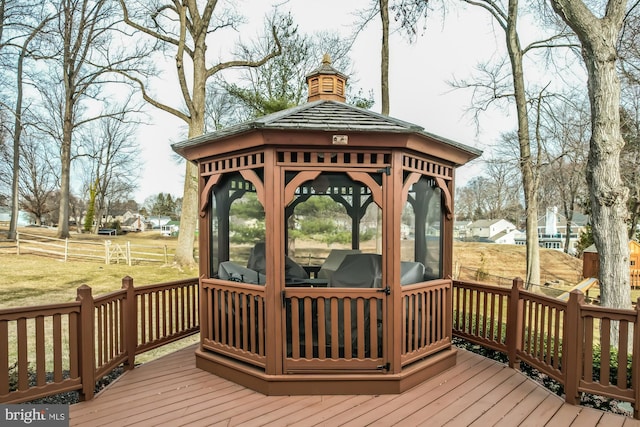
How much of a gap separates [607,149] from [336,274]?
163 inches

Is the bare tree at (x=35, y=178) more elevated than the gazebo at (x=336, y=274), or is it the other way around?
the bare tree at (x=35, y=178)

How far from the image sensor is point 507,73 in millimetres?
13078

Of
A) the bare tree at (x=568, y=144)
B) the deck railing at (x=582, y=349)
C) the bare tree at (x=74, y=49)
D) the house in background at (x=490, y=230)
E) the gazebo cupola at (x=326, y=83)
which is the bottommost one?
the house in background at (x=490, y=230)

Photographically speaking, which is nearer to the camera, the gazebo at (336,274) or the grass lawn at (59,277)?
the gazebo at (336,274)

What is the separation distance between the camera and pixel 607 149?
5.31 m

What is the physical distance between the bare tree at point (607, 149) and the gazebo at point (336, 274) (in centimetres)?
229

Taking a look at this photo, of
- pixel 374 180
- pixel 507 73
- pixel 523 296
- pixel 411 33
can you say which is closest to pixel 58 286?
pixel 374 180

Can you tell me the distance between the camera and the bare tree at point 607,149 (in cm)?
530

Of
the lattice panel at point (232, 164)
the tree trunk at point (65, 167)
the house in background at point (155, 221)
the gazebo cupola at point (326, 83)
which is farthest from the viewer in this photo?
the house in background at point (155, 221)

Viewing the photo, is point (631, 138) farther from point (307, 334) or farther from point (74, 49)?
point (74, 49)

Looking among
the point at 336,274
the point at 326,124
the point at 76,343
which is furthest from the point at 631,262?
the point at 76,343

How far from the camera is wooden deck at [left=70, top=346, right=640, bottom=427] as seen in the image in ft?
10.4

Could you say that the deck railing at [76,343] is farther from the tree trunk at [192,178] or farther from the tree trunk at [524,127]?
the tree trunk at [524,127]

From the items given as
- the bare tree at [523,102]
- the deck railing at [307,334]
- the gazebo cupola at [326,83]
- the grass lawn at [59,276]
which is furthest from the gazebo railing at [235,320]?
the bare tree at [523,102]
